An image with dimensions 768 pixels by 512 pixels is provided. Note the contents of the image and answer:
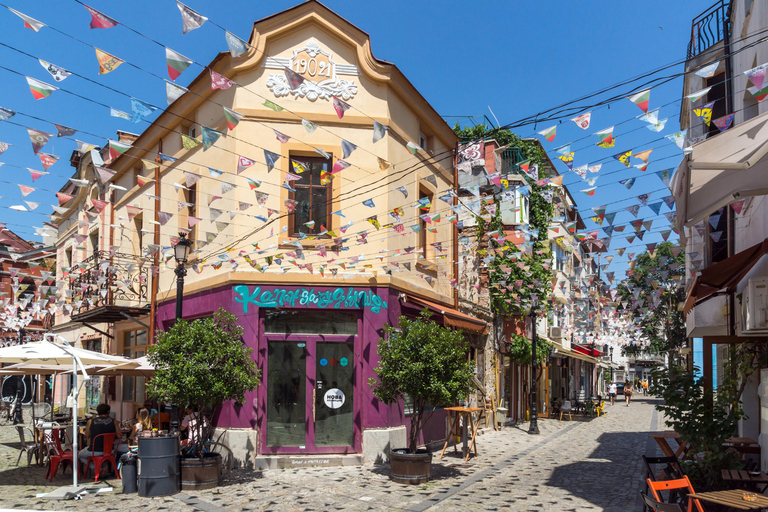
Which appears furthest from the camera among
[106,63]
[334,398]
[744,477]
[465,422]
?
[465,422]

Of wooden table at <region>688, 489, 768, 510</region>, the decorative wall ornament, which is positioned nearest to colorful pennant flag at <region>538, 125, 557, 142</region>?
wooden table at <region>688, 489, 768, 510</region>

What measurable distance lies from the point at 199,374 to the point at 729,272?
836 centimetres

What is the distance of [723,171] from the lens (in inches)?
247

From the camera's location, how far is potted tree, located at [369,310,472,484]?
10891mm

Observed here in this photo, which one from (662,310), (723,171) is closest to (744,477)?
(723,171)

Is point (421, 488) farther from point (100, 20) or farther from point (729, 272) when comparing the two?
point (100, 20)

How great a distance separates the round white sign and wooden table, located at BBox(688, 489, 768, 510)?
26.1ft

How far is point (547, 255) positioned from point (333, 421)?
12733mm

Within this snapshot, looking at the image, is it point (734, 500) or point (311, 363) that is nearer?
point (734, 500)

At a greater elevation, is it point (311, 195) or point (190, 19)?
point (190, 19)

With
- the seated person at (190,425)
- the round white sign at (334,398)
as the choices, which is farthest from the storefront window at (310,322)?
the seated person at (190,425)

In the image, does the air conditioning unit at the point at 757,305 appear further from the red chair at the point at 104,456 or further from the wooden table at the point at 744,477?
the red chair at the point at 104,456

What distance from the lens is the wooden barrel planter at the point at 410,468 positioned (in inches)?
426

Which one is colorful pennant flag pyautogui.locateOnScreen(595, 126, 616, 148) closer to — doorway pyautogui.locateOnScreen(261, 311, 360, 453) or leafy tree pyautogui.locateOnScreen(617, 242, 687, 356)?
doorway pyautogui.locateOnScreen(261, 311, 360, 453)
